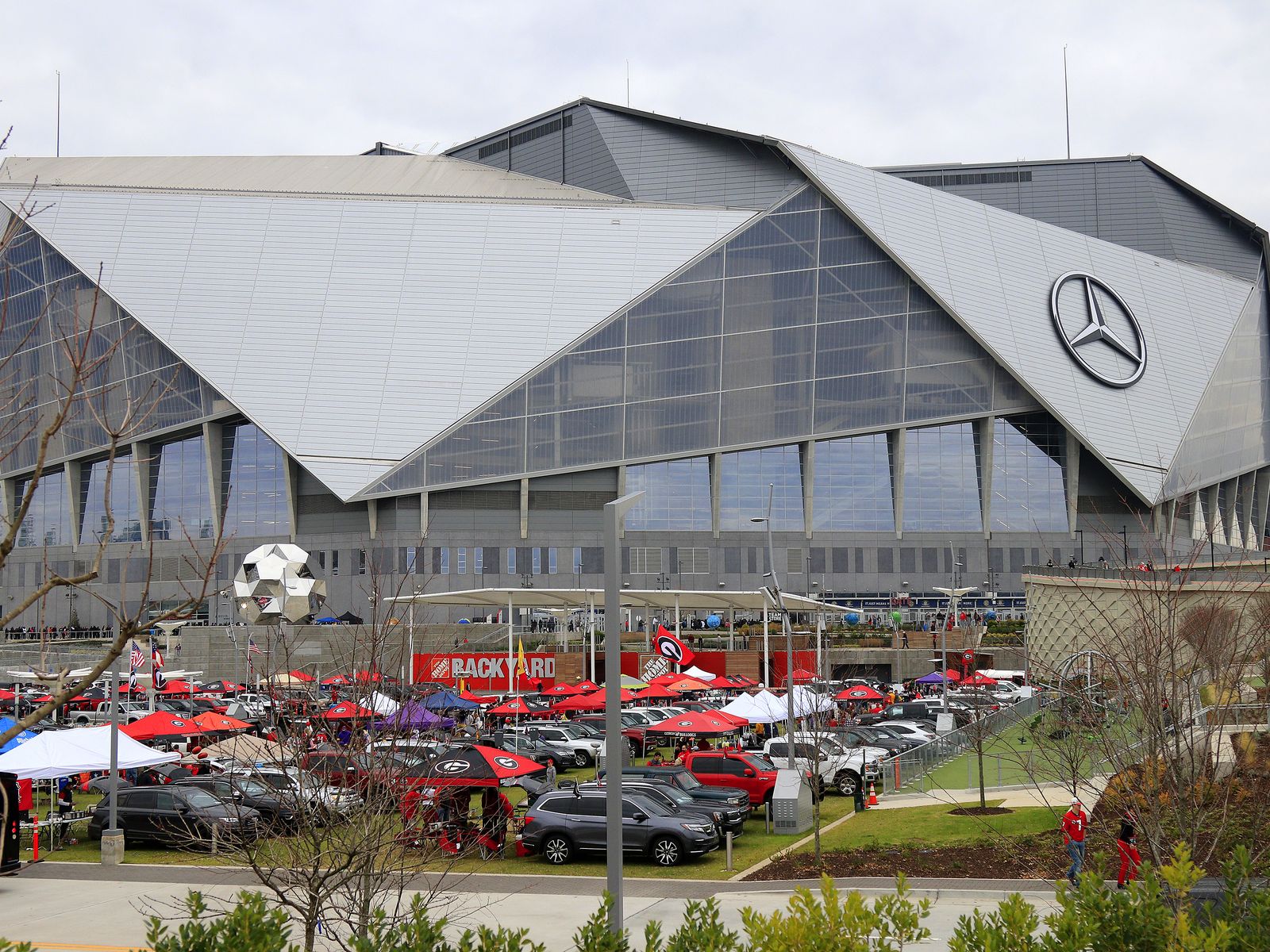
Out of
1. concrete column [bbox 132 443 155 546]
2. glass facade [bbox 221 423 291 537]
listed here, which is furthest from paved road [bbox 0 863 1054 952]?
concrete column [bbox 132 443 155 546]

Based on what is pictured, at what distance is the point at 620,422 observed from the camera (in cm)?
8562

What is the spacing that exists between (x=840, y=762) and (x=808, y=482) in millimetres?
55492

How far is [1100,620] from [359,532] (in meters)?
46.5

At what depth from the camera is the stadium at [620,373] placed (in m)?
84.3

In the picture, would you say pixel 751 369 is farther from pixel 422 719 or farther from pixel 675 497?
A: pixel 422 719

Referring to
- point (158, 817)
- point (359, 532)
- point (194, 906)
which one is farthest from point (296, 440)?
point (194, 906)

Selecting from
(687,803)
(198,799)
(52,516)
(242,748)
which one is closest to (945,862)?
(687,803)

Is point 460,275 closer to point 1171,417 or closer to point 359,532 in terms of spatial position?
point 359,532

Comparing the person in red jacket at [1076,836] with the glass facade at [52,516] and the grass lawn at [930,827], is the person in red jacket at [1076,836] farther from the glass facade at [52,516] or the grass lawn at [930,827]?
the glass facade at [52,516]

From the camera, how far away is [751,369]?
286ft

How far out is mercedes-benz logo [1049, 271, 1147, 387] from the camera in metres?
92.6

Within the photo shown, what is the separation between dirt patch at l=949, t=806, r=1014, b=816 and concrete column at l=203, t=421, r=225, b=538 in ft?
220

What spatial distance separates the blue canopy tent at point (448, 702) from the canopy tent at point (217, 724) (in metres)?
6.83

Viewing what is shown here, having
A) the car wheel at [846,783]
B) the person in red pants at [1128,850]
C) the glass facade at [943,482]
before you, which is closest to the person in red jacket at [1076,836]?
the person in red pants at [1128,850]
